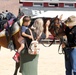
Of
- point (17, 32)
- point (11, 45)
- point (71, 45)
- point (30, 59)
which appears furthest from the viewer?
point (11, 45)

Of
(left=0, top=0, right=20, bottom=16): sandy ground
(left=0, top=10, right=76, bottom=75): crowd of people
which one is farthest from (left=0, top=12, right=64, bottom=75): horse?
(left=0, top=0, right=20, bottom=16): sandy ground

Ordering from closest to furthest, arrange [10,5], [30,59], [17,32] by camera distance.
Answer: [30,59]
[17,32]
[10,5]

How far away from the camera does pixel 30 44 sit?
5.79 metres

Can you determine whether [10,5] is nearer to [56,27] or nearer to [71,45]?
[56,27]

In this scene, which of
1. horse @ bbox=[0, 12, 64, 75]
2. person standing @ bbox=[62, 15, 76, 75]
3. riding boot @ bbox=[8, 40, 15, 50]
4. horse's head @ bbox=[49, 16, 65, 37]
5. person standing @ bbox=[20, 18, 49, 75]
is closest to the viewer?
person standing @ bbox=[62, 15, 76, 75]

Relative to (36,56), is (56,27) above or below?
above

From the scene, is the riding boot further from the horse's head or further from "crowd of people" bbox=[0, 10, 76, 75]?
"crowd of people" bbox=[0, 10, 76, 75]

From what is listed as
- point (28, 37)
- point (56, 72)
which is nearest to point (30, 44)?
point (28, 37)

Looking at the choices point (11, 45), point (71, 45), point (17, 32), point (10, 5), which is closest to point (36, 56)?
point (71, 45)

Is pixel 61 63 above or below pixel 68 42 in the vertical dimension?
below

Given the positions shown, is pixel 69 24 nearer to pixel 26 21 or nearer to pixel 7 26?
pixel 26 21

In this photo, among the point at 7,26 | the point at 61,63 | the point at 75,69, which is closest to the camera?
Answer: the point at 75,69

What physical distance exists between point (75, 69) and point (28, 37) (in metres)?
1.01

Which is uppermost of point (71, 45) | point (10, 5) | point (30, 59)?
point (71, 45)
